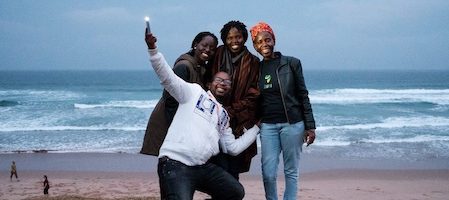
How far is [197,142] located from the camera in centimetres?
329

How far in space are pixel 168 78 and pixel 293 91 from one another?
4.75ft

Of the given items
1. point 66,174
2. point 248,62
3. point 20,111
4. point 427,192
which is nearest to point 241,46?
point 248,62

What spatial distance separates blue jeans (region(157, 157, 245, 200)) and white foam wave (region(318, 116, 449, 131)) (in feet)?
56.8

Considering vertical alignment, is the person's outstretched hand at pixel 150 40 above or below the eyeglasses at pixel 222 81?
above

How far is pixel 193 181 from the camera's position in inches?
130

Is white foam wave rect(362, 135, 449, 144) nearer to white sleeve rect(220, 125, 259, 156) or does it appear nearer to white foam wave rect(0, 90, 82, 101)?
white sleeve rect(220, 125, 259, 156)

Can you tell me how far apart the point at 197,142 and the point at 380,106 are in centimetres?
2863

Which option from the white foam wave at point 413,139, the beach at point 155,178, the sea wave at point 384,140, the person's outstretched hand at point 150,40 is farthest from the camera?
→ the white foam wave at point 413,139

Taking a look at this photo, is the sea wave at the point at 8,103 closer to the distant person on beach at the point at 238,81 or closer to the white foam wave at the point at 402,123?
the white foam wave at the point at 402,123

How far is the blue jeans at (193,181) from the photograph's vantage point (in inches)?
128

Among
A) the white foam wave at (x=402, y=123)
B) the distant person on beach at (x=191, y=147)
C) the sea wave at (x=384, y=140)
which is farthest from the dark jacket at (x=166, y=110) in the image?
the white foam wave at (x=402, y=123)

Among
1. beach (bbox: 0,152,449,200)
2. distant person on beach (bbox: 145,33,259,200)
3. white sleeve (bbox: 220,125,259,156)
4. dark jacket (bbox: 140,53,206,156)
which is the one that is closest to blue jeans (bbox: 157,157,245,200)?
distant person on beach (bbox: 145,33,259,200)

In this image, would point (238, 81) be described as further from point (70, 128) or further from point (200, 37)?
point (70, 128)

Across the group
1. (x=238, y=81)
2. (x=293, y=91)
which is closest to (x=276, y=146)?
(x=293, y=91)
